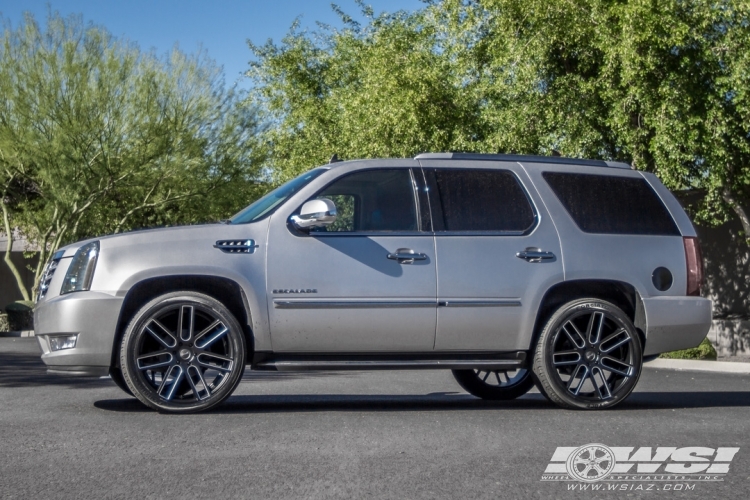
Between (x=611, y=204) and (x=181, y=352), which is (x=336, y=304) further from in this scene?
(x=611, y=204)

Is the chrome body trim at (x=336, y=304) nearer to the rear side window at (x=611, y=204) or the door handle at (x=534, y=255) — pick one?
the door handle at (x=534, y=255)

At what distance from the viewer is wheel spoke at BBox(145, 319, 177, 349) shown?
7168 mm

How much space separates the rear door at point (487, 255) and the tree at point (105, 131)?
2485 cm

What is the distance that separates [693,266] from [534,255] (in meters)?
1.37

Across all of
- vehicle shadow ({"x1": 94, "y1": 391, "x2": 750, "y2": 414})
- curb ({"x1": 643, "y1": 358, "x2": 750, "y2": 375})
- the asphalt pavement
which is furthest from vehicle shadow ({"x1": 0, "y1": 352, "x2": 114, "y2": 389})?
curb ({"x1": 643, "y1": 358, "x2": 750, "y2": 375})

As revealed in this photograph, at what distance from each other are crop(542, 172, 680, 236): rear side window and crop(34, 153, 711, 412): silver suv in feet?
0.05

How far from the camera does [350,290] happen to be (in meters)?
7.38

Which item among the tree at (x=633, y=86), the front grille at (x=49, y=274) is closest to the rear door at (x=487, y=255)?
the front grille at (x=49, y=274)

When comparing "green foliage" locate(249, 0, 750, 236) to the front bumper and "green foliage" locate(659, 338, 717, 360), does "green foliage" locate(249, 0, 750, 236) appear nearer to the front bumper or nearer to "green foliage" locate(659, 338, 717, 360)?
"green foliage" locate(659, 338, 717, 360)

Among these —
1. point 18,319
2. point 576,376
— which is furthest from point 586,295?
point 18,319

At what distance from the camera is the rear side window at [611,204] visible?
8.05 meters

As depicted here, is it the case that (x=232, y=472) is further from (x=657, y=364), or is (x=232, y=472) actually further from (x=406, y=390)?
(x=657, y=364)

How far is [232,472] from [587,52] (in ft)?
57.3

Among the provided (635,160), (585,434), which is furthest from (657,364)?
(585,434)
